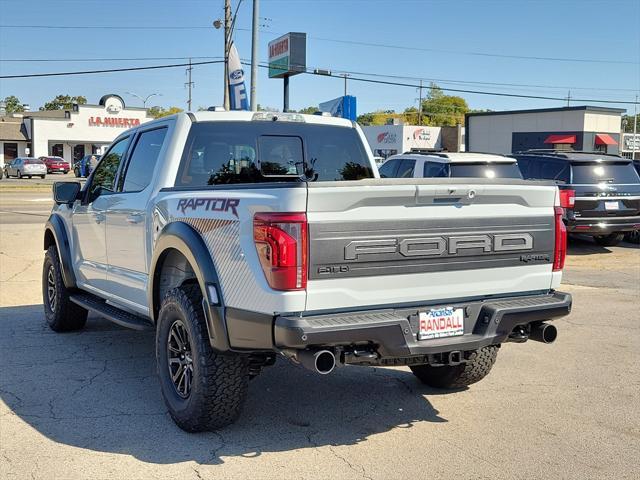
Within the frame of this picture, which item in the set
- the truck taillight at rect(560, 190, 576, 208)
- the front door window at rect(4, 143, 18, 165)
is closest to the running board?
the truck taillight at rect(560, 190, 576, 208)

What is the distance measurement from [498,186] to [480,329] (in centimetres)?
88

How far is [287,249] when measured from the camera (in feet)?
12.5

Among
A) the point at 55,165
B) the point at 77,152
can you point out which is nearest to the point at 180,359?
the point at 55,165

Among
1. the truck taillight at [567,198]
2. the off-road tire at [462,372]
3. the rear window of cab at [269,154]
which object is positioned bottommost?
the off-road tire at [462,372]

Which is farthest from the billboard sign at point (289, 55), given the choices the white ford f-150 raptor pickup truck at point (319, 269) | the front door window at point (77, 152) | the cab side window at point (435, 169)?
the front door window at point (77, 152)

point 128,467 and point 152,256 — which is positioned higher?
point 152,256

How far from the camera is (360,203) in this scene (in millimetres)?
3955

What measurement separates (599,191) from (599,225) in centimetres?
66

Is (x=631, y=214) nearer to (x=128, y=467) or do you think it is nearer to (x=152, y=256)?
(x=152, y=256)

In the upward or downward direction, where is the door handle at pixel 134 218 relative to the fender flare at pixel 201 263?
upward

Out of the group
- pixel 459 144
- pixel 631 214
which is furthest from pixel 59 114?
pixel 631 214

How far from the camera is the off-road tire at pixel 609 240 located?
15.8 metres

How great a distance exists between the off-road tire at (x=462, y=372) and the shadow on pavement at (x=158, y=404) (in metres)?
0.15

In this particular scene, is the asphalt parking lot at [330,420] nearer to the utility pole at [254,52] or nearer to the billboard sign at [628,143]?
the utility pole at [254,52]
